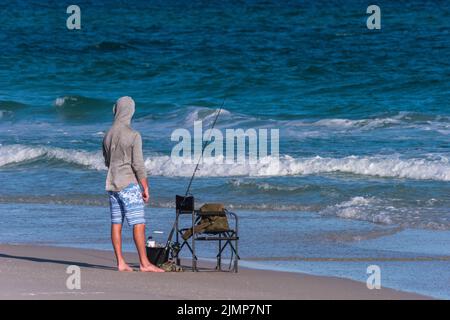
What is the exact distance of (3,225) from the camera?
10953 mm

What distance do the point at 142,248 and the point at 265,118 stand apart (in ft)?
38.7

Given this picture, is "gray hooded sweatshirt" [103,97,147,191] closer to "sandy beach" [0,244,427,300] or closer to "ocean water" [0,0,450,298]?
"sandy beach" [0,244,427,300]

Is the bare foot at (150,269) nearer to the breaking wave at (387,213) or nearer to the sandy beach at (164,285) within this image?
the sandy beach at (164,285)

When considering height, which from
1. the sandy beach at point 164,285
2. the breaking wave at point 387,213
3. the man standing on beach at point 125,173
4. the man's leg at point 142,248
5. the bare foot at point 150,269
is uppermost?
the man standing on beach at point 125,173

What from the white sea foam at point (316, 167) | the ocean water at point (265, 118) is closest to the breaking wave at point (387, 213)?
the ocean water at point (265, 118)

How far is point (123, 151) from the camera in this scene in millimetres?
8047

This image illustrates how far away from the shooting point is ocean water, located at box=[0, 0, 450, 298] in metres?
10.5

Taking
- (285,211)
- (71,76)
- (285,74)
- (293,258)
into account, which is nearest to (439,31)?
(285,74)

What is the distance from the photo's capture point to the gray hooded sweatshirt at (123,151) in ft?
26.3

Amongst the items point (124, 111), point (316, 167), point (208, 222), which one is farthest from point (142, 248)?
point (316, 167)

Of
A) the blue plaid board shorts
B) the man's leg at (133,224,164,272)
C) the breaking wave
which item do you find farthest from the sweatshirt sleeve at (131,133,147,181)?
the breaking wave

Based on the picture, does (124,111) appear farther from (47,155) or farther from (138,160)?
(47,155)

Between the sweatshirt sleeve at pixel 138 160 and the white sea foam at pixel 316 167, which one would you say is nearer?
the sweatshirt sleeve at pixel 138 160
